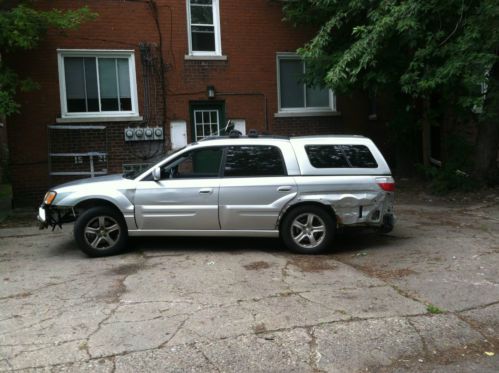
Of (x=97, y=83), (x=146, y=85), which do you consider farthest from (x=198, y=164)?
(x=97, y=83)

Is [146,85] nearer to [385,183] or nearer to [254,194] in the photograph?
[254,194]

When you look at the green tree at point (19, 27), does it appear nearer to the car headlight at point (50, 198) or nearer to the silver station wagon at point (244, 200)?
the car headlight at point (50, 198)

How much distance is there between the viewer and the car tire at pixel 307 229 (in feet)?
22.9

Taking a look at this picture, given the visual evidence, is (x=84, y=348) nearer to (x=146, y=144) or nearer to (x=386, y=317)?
(x=386, y=317)

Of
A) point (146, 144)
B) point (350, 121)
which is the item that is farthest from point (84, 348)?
point (350, 121)

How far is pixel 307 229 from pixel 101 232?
2822mm

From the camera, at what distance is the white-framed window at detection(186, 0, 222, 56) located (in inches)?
512

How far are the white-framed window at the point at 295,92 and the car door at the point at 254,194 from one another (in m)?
6.88

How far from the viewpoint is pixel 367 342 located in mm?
4211

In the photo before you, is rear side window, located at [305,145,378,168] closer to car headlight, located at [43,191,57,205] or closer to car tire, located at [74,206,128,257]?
car tire, located at [74,206,128,257]

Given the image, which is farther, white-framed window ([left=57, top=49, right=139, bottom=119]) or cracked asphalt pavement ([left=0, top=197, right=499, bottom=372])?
white-framed window ([left=57, top=49, right=139, bottom=119])

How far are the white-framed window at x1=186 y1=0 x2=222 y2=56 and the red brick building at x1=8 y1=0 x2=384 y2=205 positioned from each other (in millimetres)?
25

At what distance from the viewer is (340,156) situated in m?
7.18

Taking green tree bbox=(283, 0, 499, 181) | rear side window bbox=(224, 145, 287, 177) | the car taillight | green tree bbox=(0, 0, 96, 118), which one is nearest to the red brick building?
green tree bbox=(0, 0, 96, 118)
